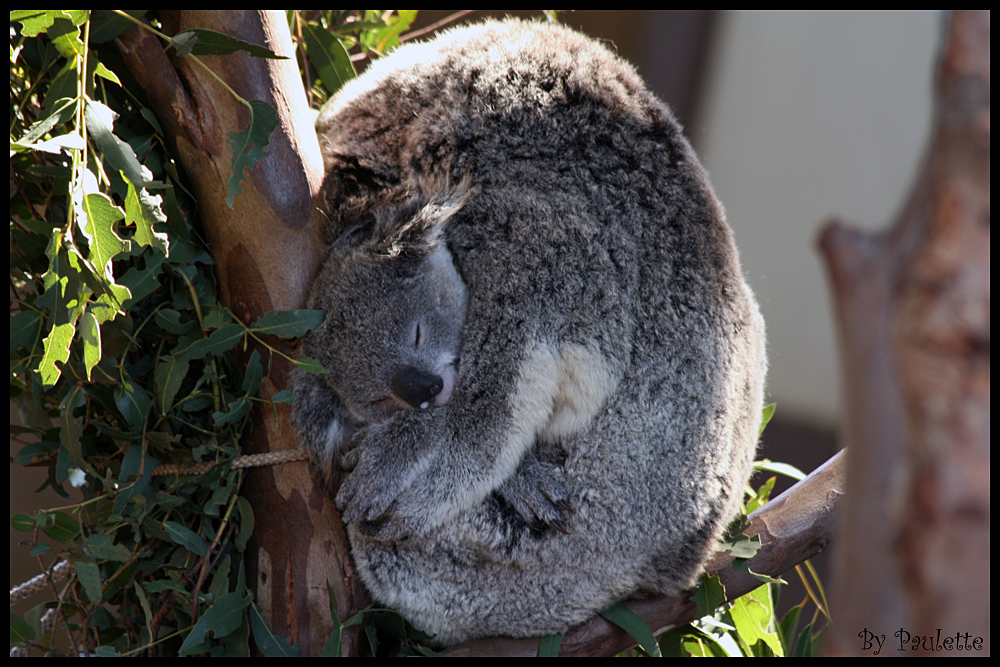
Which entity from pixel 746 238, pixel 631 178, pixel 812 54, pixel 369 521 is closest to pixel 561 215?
pixel 631 178

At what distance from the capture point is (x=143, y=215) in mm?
1046

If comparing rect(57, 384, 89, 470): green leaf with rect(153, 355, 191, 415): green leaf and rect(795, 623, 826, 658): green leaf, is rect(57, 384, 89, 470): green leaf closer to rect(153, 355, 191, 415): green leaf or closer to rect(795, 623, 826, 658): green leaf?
rect(153, 355, 191, 415): green leaf

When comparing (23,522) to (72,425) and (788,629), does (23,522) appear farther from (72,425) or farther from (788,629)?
(788,629)

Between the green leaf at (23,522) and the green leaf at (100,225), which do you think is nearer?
the green leaf at (100,225)

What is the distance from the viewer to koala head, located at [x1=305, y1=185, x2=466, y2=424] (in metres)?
1.28

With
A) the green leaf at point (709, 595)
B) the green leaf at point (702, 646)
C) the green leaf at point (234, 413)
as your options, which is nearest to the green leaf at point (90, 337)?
the green leaf at point (234, 413)

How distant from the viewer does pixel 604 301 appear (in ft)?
4.12

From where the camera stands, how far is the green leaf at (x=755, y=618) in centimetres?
163

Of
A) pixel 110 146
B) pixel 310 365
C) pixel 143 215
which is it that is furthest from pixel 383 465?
pixel 110 146

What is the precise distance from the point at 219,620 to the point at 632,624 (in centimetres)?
78

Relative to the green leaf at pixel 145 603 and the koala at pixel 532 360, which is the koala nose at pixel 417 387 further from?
the green leaf at pixel 145 603

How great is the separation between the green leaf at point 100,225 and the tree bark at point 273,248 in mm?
258

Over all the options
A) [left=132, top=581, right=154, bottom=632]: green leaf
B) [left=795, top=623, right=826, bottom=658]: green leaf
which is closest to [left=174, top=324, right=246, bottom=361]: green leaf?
[left=132, top=581, right=154, bottom=632]: green leaf

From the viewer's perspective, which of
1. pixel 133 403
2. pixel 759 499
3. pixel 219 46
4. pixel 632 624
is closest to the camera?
pixel 219 46
